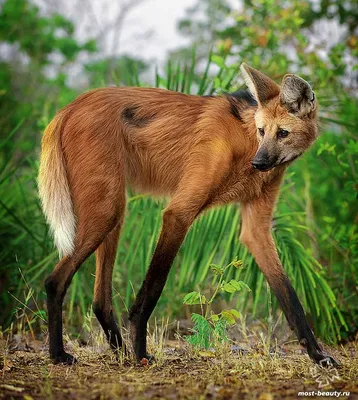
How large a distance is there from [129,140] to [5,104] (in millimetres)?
4805

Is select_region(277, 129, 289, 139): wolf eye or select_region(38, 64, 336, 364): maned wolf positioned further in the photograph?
select_region(277, 129, 289, 139): wolf eye

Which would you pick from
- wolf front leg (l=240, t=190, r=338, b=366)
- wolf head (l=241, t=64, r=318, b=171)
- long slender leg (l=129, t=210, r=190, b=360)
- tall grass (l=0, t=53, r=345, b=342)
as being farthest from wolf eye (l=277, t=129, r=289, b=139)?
tall grass (l=0, t=53, r=345, b=342)

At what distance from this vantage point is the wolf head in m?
3.21

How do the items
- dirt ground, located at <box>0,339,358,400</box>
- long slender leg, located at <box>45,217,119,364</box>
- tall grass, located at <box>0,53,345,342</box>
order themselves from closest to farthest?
dirt ground, located at <box>0,339,358,400</box> → long slender leg, located at <box>45,217,119,364</box> → tall grass, located at <box>0,53,345,342</box>

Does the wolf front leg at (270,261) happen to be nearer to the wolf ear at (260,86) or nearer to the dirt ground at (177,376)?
the dirt ground at (177,376)

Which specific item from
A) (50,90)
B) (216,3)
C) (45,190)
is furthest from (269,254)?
(216,3)

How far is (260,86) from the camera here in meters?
3.37

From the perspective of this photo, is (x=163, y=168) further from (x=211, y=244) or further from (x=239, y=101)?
(x=211, y=244)

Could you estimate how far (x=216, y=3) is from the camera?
17391mm

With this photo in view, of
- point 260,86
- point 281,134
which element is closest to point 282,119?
point 281,134

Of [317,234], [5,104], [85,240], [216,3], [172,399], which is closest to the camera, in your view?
[172,399]

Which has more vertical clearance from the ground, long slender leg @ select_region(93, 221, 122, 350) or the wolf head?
the wolf head

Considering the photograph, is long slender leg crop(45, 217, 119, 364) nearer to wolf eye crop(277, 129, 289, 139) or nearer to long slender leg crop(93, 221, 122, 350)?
long slender leg crop(93, 221, 122, 350)

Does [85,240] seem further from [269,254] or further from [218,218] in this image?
[218,218]
